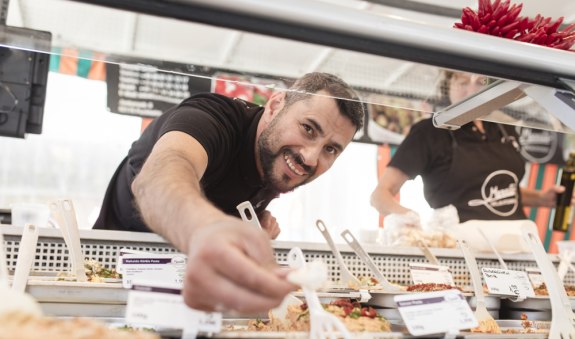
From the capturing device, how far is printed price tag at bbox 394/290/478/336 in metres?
1.31

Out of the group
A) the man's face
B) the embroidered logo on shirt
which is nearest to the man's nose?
the man's face

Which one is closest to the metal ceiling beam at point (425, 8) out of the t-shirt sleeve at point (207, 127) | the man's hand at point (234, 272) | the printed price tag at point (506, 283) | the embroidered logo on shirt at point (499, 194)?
the embroidered logo on shirt at point (499, 194)

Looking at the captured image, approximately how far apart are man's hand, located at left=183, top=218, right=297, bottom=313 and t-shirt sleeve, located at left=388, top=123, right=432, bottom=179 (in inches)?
115

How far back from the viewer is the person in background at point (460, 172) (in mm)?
3699

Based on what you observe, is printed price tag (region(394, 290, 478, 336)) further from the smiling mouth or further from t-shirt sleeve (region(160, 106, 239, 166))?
the smiling mouth

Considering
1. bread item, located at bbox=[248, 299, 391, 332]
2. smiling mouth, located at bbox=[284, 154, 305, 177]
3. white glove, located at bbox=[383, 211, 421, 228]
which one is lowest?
bread item, located at bbox=[248, 299, 391, 332]

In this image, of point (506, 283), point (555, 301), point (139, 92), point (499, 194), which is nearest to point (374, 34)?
point (555, 301)

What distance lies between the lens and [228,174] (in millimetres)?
2346

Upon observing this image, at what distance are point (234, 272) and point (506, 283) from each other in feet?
4.33

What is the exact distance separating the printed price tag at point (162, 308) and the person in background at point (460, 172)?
8.95 ft

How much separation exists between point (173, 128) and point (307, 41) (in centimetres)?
71

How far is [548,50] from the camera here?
1275 millimetres

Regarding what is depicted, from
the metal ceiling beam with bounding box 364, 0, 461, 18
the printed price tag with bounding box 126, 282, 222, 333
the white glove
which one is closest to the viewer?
the printed price tag with bounding box 126, 282, 222, 333

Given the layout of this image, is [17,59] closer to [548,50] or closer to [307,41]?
[307,41]
